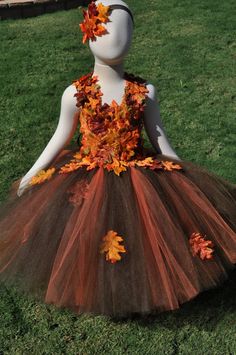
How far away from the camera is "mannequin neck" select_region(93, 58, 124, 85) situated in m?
2.50

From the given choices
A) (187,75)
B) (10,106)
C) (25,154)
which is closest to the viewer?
(25,154)

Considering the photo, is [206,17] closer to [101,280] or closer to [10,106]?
[10,106]

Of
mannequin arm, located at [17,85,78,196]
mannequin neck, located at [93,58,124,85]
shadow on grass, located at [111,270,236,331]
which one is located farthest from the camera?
shadow on grass, located at [111,270,236,331]

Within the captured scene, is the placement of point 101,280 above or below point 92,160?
below

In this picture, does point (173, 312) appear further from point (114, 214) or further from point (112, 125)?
point (112, 125)

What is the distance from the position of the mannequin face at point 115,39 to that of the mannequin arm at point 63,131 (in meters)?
0.26

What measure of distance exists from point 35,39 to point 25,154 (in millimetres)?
2112

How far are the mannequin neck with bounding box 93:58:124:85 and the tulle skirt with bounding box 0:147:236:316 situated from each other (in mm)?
437

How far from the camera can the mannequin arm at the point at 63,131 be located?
8.57 ft

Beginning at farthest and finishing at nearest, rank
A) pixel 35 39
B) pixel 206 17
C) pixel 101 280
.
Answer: pixel 206 17
pixel 35 39
pixel 101 280

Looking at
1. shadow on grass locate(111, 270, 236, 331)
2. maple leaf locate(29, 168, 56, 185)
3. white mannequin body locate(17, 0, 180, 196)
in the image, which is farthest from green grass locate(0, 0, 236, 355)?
white mannequin body locate(17, 0, 180, 196)

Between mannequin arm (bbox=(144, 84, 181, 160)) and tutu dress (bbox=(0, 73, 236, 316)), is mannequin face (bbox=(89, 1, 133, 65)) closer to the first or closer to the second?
tutu dress (bbox=(0, 73, 236, 316))

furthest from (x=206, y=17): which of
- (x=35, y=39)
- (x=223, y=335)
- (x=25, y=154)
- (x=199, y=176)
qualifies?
(x=223, y=335)

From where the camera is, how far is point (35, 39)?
18.6 feet
